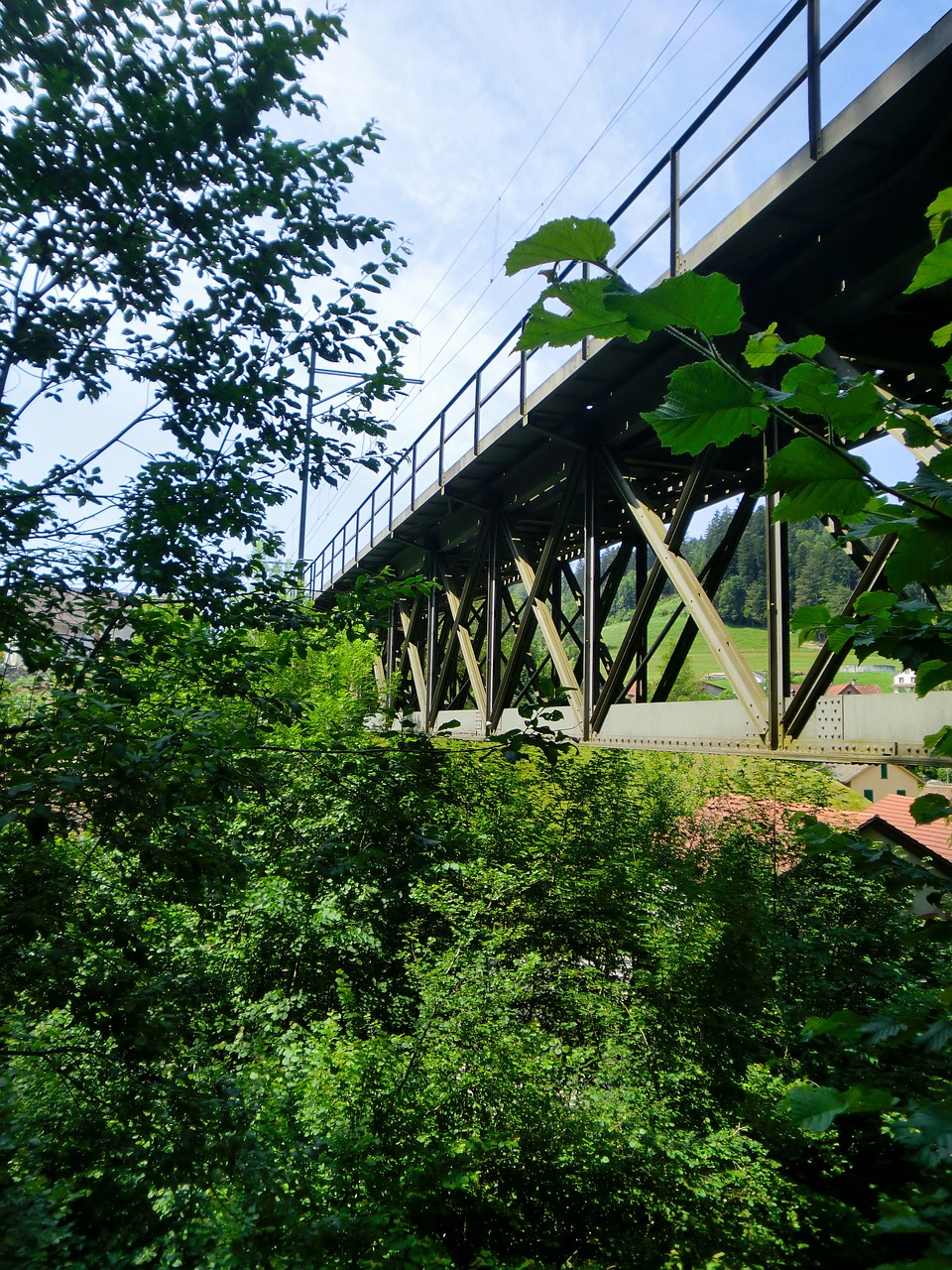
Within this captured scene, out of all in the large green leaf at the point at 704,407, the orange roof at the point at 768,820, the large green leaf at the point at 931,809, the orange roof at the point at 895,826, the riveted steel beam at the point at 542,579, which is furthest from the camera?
the orange roof at the point at 895,826

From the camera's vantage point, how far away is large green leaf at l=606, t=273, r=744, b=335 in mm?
912

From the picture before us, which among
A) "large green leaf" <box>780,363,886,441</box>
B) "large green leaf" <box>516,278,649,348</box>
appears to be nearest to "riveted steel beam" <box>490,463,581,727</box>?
"large green leaf" <box>780,363,886,441</box>

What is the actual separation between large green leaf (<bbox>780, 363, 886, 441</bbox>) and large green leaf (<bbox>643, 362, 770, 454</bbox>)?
81mm

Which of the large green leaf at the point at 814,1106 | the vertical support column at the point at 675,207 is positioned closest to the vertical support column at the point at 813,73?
the vertical support column at the point at 675,207

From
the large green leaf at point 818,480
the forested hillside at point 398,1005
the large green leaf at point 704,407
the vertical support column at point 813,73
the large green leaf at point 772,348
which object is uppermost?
the vertical support column at point 813,73

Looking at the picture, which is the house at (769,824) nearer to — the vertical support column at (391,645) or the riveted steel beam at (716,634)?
the vertical support column at (391,645)

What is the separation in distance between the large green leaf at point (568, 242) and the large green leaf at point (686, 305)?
0.18 feet

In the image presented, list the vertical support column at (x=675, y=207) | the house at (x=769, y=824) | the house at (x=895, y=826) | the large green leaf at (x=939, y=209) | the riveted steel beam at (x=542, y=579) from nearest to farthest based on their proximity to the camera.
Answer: the large green leaf at (x=939, y=209)
the vertical support column at (x=675, y=207)
the riveted steel beam at (x=542, y=579)
the house at (x=769, y=824)
the house at (x=895, y=826)

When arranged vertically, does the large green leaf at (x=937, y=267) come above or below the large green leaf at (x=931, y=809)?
above

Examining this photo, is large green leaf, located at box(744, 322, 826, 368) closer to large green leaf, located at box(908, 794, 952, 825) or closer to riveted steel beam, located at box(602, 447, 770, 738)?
large green leaf, located at box(908, 794, 952, 825)

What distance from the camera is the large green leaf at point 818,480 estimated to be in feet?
3.40

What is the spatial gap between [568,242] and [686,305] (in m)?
0.15

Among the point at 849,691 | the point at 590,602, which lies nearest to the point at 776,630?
the point at 590,602

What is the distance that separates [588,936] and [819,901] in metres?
4.93
